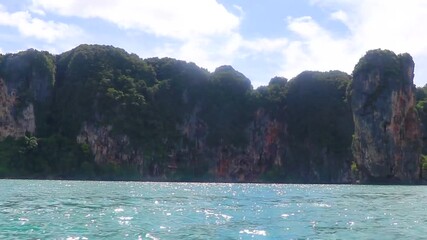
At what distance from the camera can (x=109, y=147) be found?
11494cm

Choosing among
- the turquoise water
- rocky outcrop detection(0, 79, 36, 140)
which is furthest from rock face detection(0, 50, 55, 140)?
the turquoise water

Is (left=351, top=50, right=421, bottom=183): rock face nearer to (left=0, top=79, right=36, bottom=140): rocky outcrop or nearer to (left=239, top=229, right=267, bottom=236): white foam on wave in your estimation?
(left=0, top=79, right=36, bottom=140): rocky outcrop

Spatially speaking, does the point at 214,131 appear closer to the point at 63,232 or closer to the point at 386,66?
the point at 386,66

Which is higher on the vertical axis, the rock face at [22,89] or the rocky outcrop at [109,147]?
the rock face at [22,89]

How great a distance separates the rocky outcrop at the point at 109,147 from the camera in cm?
11397

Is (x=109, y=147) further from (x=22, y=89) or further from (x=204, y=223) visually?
(x=204, y=223)

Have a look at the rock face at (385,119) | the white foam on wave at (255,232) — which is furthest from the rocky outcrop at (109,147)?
the white foam on wave at (255,232)

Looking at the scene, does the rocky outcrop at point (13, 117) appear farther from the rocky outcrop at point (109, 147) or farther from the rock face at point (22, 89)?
the rocky outcrop at point (109, 147)

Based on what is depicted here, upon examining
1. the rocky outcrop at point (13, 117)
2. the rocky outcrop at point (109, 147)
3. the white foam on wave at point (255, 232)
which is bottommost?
the white foam on wave at point (255, 232)

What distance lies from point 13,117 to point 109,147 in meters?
19.9

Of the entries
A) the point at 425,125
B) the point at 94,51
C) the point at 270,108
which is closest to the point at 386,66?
the point at 425,125

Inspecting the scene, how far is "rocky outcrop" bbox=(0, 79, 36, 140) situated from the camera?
113938mm

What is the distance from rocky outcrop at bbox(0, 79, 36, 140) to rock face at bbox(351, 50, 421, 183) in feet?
208

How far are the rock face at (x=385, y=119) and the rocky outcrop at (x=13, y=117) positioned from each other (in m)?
63.4
